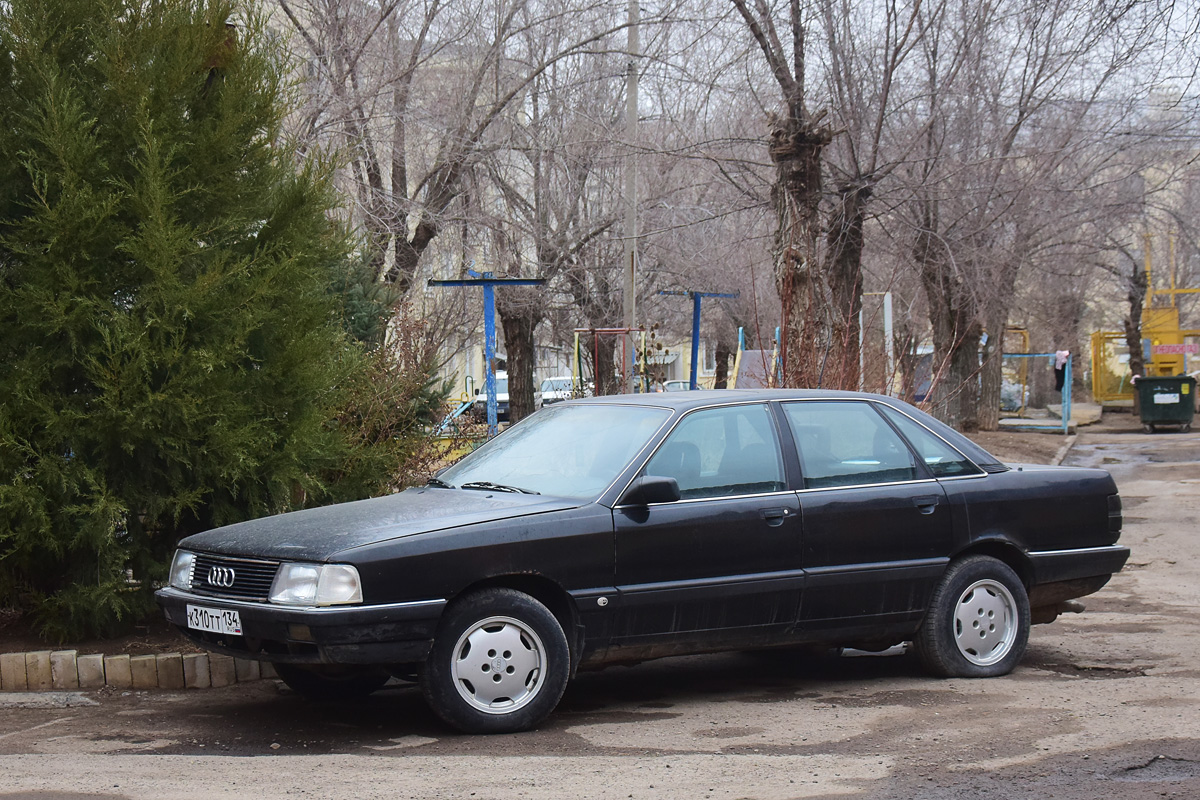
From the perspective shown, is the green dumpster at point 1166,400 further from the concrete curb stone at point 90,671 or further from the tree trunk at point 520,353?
the concrete curb stone at point 90,671

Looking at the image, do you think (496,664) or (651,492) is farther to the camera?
(651,492)

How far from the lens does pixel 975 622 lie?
667 centimetres

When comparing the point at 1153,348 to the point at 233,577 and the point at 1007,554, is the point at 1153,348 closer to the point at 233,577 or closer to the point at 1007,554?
the point at 1007,554

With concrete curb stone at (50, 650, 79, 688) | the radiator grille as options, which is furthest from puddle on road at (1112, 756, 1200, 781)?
concrete curb stone at (50, 650, 79, 688)

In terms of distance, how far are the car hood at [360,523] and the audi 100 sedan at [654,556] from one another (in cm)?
2

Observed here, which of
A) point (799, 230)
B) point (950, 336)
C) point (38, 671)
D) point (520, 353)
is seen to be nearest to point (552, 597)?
point (38, 671)

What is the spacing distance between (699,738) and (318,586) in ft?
5.65

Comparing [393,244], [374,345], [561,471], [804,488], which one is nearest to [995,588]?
[804,488]

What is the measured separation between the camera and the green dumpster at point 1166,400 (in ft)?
102

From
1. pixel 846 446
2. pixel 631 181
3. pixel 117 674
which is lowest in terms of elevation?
pixel 117 674

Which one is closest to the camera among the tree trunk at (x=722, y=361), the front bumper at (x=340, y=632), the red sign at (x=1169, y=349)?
the front bumper at (x=340, y=632)

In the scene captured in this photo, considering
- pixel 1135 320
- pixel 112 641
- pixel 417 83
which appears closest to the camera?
pixel 112 641

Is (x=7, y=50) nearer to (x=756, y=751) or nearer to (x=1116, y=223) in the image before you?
(x=756, y=751)

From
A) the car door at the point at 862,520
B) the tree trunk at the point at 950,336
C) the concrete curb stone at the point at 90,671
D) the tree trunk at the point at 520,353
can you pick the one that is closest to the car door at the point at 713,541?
the car door at the point at 862,520
